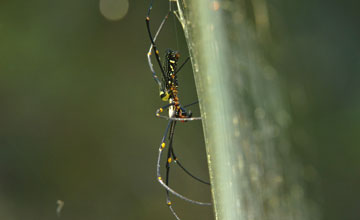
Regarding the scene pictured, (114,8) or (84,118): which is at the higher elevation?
(114,8)

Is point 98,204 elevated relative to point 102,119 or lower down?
lower down

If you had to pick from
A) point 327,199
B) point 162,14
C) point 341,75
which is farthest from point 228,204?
point 162,14

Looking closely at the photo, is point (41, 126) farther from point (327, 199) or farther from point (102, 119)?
point (327, 199)

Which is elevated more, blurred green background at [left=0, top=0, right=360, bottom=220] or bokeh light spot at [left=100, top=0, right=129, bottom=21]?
bokeh light spot at [left=100, top=0, right=129, bottom=21]

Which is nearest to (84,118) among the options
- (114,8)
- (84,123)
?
(84,123)

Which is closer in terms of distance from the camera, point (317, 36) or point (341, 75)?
point (317, 36)

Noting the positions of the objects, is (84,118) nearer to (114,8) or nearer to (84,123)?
(84,123)

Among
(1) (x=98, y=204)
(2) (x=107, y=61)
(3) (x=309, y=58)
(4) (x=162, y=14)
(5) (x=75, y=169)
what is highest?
(4) (x=162, y=14)

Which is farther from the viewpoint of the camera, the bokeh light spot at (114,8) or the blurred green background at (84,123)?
the blurred green background at (84,123)
